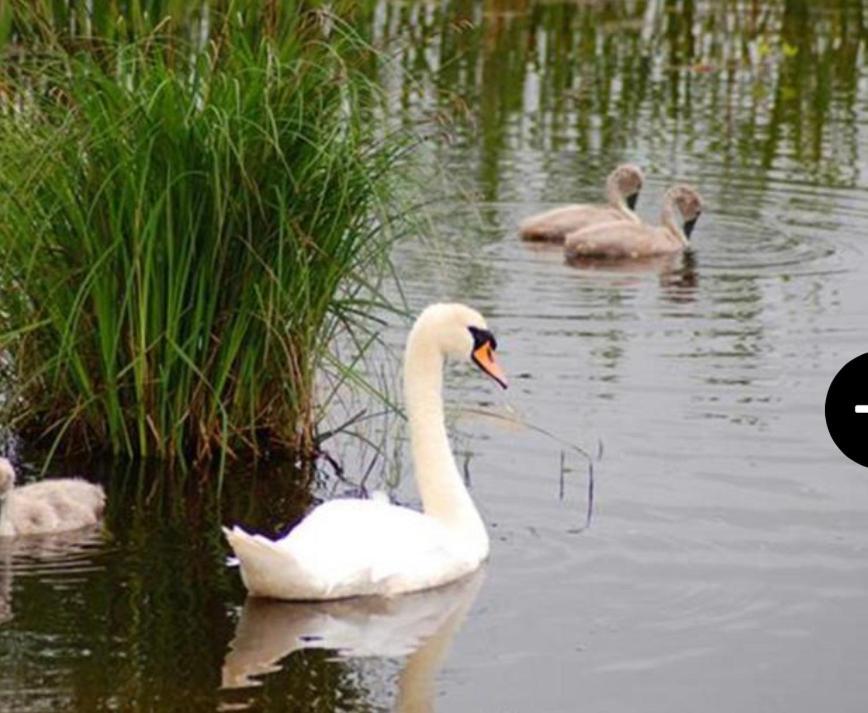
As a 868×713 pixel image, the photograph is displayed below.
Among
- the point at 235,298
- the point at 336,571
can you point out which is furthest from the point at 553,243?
the point at 336,571

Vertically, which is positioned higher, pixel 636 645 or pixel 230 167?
pixel 230 167

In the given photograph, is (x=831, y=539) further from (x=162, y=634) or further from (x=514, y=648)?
(x=162, y=634)

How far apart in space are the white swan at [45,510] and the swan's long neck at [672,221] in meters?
7.59

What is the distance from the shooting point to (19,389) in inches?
422

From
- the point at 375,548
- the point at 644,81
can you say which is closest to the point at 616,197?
the point at 644,81

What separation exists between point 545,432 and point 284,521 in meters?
1.76

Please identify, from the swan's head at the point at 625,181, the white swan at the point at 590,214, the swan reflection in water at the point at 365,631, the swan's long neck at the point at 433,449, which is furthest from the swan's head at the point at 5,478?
the swan's head at the point at 625,181

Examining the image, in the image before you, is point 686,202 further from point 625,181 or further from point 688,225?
point 625,181

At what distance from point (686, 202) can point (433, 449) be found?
7327 mm

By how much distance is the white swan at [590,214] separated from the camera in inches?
648

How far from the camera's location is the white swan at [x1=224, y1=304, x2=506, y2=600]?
29.0 ft
